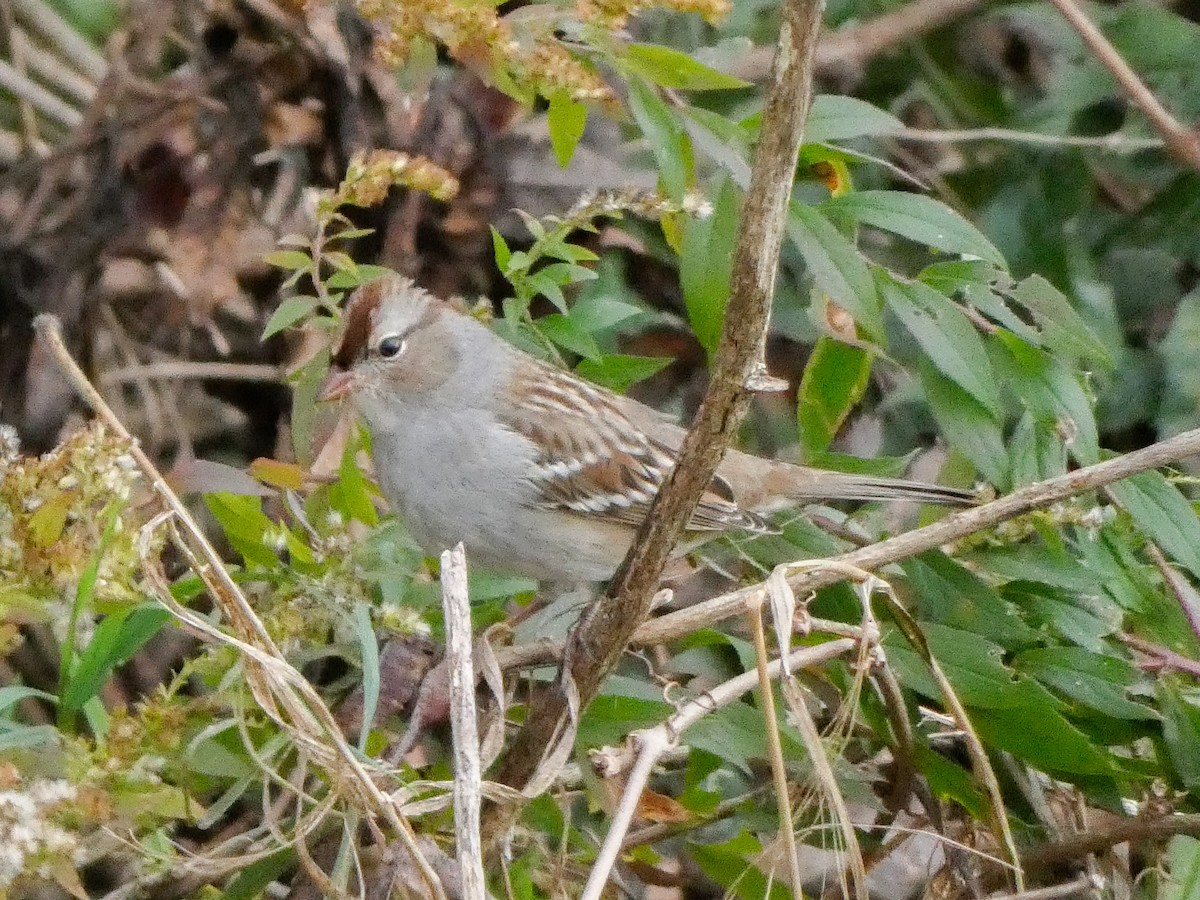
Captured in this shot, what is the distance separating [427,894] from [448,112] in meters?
1.72

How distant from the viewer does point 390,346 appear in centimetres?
225

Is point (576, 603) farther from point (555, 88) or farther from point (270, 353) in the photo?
point (270, 353)

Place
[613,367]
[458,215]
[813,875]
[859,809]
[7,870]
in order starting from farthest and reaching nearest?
1. [458,215]
2. [813,875]
3. [859,809]
4. [613,367]
5. [7,870]

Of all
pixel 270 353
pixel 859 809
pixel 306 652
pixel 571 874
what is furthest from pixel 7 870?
pixel 270 353

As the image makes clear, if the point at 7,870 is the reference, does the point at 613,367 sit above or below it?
above

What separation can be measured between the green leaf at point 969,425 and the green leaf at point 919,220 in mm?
144

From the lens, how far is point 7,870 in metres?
1.21

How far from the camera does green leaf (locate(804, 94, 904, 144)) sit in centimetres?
164

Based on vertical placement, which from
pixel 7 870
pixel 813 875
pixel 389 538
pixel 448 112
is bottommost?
pixel 813 875

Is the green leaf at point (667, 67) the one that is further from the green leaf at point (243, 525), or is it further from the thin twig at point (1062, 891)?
the thin twig at point (1062, 891)

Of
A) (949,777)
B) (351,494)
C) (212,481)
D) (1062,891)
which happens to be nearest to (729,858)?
(949,777)

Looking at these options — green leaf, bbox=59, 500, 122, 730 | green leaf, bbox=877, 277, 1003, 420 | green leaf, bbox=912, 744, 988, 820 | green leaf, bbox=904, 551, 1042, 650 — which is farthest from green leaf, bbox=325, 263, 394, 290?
green leaf, bbox=912, 744, 988, 820

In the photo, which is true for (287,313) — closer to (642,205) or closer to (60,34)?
(642,205)

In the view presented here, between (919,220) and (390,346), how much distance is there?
35.2 inches
